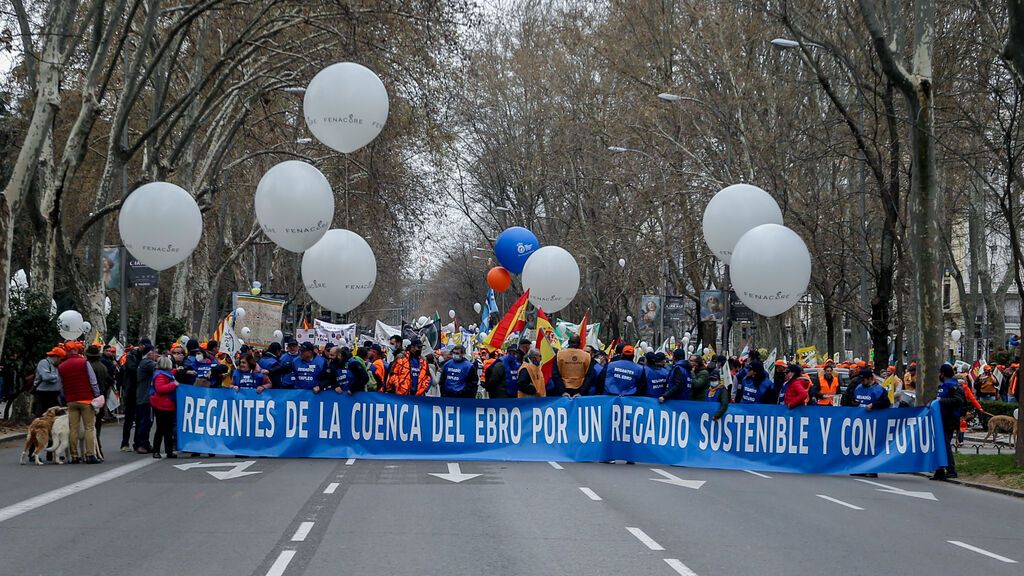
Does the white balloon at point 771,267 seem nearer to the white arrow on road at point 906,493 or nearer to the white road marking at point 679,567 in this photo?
the white arrow on road at point 906,493

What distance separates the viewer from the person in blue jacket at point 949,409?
1830 cm

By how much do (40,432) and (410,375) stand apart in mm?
5607

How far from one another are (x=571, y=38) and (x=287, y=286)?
1368 inches

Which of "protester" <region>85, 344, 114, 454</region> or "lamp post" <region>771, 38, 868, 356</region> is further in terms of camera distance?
"lamp post" <region>771, 38, 868, 356</region>

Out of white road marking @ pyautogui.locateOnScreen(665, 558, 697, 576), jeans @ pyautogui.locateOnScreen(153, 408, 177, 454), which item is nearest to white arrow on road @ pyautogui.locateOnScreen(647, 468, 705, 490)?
white road marking @ pyautogui.locateOnScreen(665, 558, 697, 576)

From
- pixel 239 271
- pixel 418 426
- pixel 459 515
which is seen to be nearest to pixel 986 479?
pixel 418 426

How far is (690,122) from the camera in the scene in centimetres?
4100

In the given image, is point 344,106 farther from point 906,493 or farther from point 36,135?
point 906,493

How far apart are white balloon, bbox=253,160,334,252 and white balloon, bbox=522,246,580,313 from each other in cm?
1074

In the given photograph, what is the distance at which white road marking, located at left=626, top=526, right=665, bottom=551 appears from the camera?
33.8 ft

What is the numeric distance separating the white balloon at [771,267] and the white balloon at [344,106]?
609 centimetres

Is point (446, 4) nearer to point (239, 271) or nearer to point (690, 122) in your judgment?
point (690, 122)

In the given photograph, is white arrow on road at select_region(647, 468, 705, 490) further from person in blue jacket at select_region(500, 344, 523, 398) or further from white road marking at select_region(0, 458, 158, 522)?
white road marking at select_region(0, 458, 158, 522)

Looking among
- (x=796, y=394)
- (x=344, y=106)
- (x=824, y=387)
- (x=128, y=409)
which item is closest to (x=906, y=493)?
(x=796, y=394)
